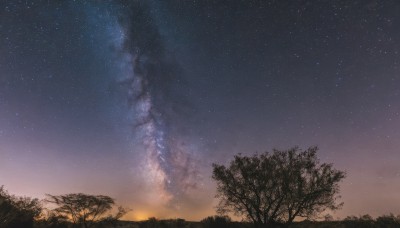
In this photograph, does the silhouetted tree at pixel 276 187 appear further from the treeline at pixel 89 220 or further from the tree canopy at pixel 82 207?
the tree canopy at pixel 82 207

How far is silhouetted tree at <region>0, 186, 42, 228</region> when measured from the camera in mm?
35750

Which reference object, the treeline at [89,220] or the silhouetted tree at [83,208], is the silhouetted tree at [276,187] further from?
the silhouetted tree at [83,208]

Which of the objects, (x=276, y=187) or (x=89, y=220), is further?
(x=89, y=220)

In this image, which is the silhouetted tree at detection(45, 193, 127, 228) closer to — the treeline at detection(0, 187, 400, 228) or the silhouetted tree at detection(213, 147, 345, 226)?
the treeline at detection(0, 187, 400, 228)

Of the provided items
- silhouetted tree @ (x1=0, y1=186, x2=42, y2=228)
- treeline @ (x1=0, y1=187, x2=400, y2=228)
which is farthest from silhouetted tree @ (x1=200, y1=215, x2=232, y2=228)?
silhouetted tree @ (x1=0, y1=186, x2=42, y2=228)

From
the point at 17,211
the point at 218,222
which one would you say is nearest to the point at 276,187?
the point at 218,222

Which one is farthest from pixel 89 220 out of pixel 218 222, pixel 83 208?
pixel 218 222

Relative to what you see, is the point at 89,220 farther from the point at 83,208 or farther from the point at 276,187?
the point at 276,187

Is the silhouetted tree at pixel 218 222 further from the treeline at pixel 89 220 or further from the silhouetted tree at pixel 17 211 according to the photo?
the silhouetted tree at pixel 17 211

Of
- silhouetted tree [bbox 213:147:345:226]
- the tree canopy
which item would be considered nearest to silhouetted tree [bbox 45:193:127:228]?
the tree canopy

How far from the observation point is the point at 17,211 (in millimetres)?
38281

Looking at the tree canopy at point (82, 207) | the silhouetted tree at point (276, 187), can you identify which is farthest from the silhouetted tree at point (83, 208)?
the silhouetted tree at point (276, 187)

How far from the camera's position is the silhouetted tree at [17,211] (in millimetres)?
35750

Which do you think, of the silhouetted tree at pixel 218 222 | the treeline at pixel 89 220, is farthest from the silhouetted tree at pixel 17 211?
the silhouetted tree at pixel 218 222
